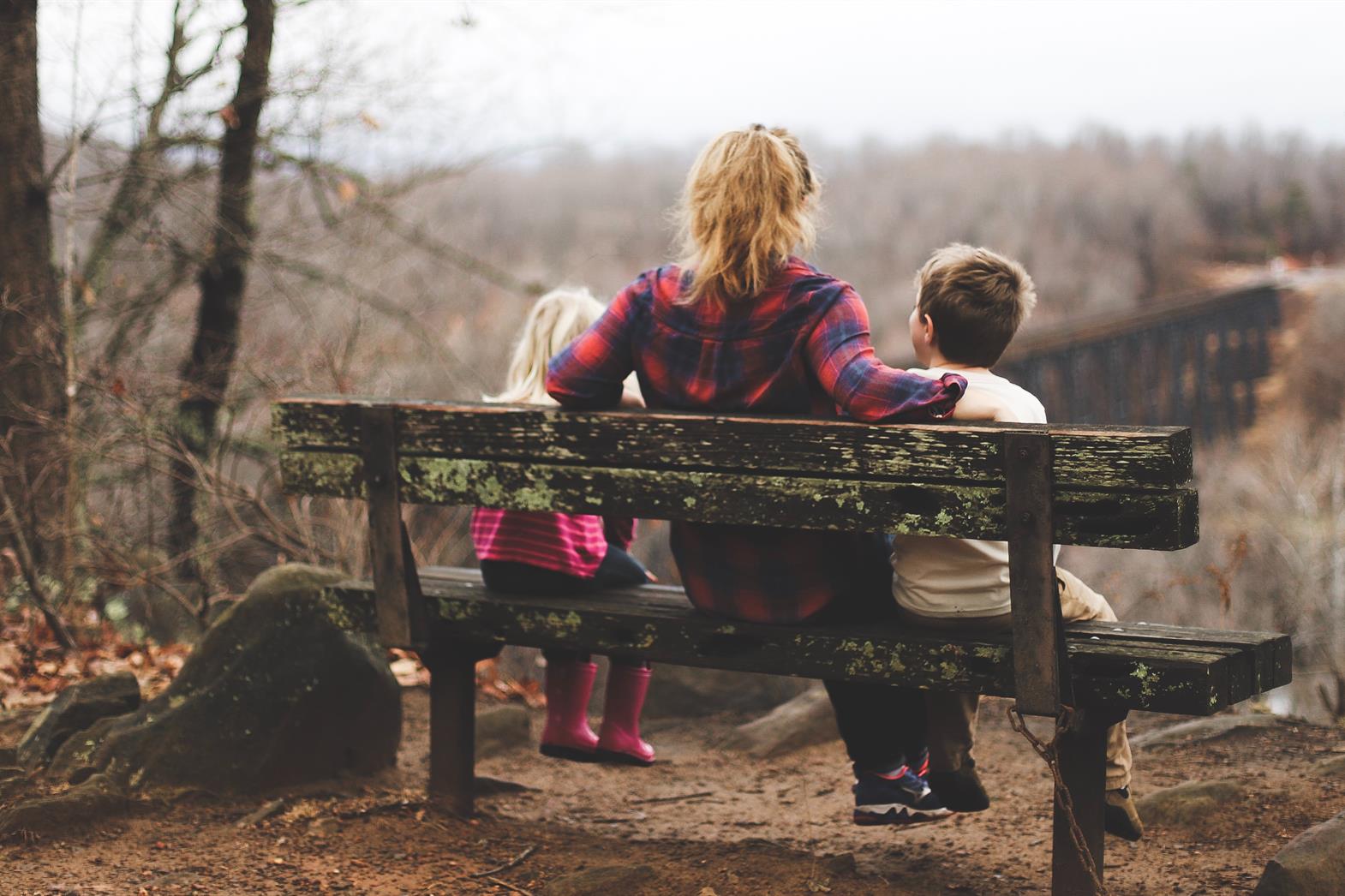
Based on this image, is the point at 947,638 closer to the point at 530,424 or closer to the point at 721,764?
the point at 530,424

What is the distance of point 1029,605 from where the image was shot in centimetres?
265

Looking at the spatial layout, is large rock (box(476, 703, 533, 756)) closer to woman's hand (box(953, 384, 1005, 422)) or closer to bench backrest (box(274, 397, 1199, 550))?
bench backrest (box(274, 397, 1199, 550))

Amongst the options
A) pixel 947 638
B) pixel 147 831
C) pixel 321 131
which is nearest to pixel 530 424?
pixel 947 638

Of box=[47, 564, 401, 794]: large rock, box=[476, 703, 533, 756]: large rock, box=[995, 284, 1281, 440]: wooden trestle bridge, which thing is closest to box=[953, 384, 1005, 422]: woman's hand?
box=[47, 564, 401, 794]: large rock

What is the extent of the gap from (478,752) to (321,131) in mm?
4216

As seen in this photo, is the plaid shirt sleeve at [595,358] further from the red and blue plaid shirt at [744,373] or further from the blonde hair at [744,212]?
the blonde hair at [744,212]

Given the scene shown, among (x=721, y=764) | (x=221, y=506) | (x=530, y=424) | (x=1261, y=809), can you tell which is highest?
(x=530, y=424)

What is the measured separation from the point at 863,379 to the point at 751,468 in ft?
1.03

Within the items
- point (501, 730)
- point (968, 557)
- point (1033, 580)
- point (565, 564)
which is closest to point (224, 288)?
point (501, 730)

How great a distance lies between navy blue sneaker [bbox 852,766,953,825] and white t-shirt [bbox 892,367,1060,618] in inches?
19.9

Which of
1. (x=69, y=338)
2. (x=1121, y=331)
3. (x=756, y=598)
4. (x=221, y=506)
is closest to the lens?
(x=756, y=598)

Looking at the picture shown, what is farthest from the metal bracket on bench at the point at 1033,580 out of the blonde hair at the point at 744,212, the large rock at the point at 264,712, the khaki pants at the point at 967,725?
the large rock at the point at 264,712

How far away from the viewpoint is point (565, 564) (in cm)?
361

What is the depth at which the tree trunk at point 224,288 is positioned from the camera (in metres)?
7.08
